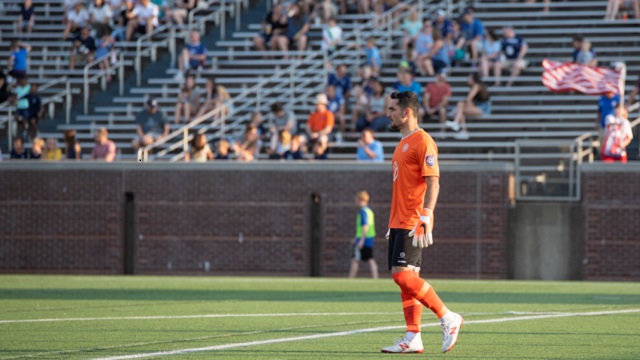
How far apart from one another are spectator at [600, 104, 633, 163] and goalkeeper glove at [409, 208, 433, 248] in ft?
47.2

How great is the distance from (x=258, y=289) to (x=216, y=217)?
535 cm

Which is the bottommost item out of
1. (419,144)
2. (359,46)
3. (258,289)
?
(258,289)

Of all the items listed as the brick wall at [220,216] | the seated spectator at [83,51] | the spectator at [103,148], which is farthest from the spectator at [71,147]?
the seated spectator at [83,51]

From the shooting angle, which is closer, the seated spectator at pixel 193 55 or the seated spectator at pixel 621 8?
the seated spectator at pixel 621 8

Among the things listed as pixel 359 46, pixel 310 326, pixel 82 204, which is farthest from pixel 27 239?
pixel 310 326

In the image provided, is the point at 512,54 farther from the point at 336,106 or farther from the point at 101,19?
the point at 101,19

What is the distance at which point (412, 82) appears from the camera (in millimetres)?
27719

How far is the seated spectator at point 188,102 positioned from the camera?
29.9 m

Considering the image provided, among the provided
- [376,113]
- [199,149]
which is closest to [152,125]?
[199,149]

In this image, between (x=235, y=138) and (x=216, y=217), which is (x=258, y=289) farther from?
(x=235, y=138)

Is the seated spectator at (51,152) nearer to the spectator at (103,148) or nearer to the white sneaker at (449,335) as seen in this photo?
the spectator at (103,148)

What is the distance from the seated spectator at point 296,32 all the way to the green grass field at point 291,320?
1117cm

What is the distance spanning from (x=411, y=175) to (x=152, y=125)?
18146mm

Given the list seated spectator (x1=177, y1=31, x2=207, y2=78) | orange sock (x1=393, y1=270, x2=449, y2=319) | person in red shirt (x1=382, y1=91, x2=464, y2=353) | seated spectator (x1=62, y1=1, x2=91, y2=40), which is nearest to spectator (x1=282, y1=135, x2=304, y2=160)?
seated spectator (x1=177, y1=31, x2=207, y2=78)
